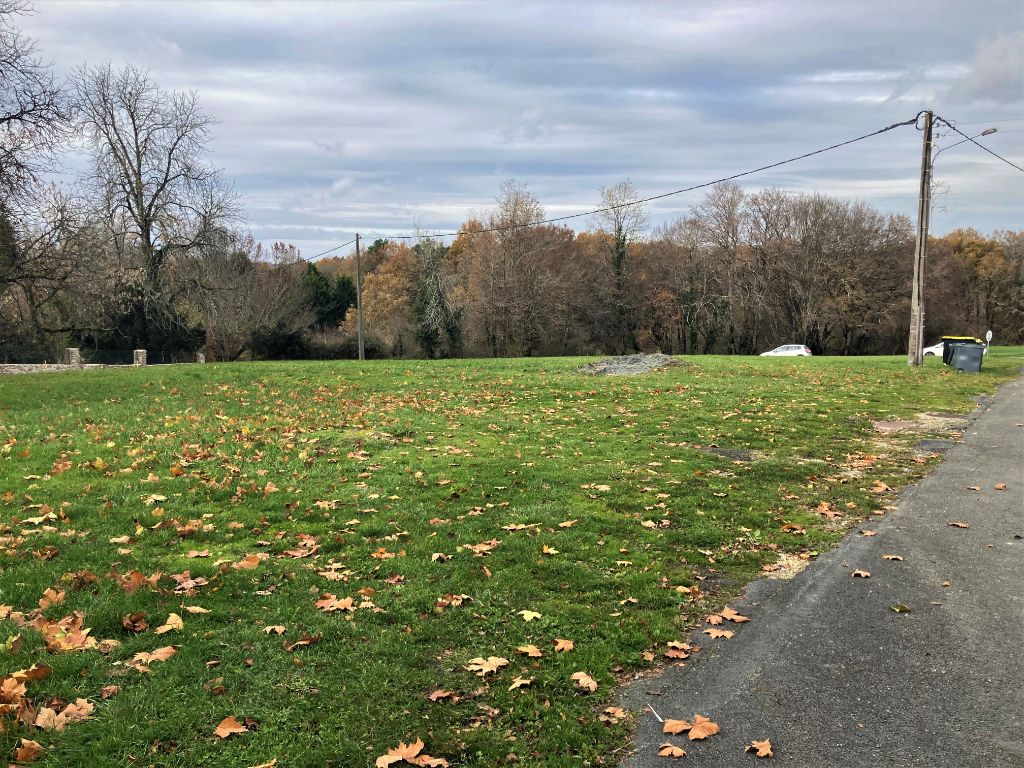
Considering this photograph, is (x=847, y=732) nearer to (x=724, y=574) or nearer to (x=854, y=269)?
(x=724, y=574)

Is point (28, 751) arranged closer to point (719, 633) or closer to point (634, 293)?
point (719, 633)

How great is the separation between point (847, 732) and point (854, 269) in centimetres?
5224

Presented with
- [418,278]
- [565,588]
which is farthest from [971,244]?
[565,588]

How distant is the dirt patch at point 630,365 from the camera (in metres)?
19.7

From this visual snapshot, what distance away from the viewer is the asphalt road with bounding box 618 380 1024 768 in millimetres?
3129

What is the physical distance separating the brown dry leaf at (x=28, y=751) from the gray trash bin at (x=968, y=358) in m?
23.9

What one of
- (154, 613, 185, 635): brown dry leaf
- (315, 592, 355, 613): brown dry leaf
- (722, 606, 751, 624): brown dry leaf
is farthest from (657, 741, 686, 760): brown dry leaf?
(154, 613, 185, 635): brown dry leaf

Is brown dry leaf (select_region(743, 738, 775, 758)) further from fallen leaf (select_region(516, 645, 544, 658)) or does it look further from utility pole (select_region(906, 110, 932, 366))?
utility pole (select_region(906, 110, 932, 366))

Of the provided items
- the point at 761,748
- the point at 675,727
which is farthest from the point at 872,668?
the point at 675,727

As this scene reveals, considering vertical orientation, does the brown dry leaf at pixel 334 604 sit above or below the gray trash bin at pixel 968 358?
below

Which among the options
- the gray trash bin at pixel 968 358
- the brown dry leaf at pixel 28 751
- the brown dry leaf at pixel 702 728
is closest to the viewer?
the brown dry leaf at pixel 28 751

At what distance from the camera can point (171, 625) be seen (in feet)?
13.4

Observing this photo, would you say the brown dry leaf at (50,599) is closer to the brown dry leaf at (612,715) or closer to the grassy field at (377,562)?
the grassy field at (377,562)

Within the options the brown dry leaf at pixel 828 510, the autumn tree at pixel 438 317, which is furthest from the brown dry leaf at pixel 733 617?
the autumn tree at pixel 438 317
